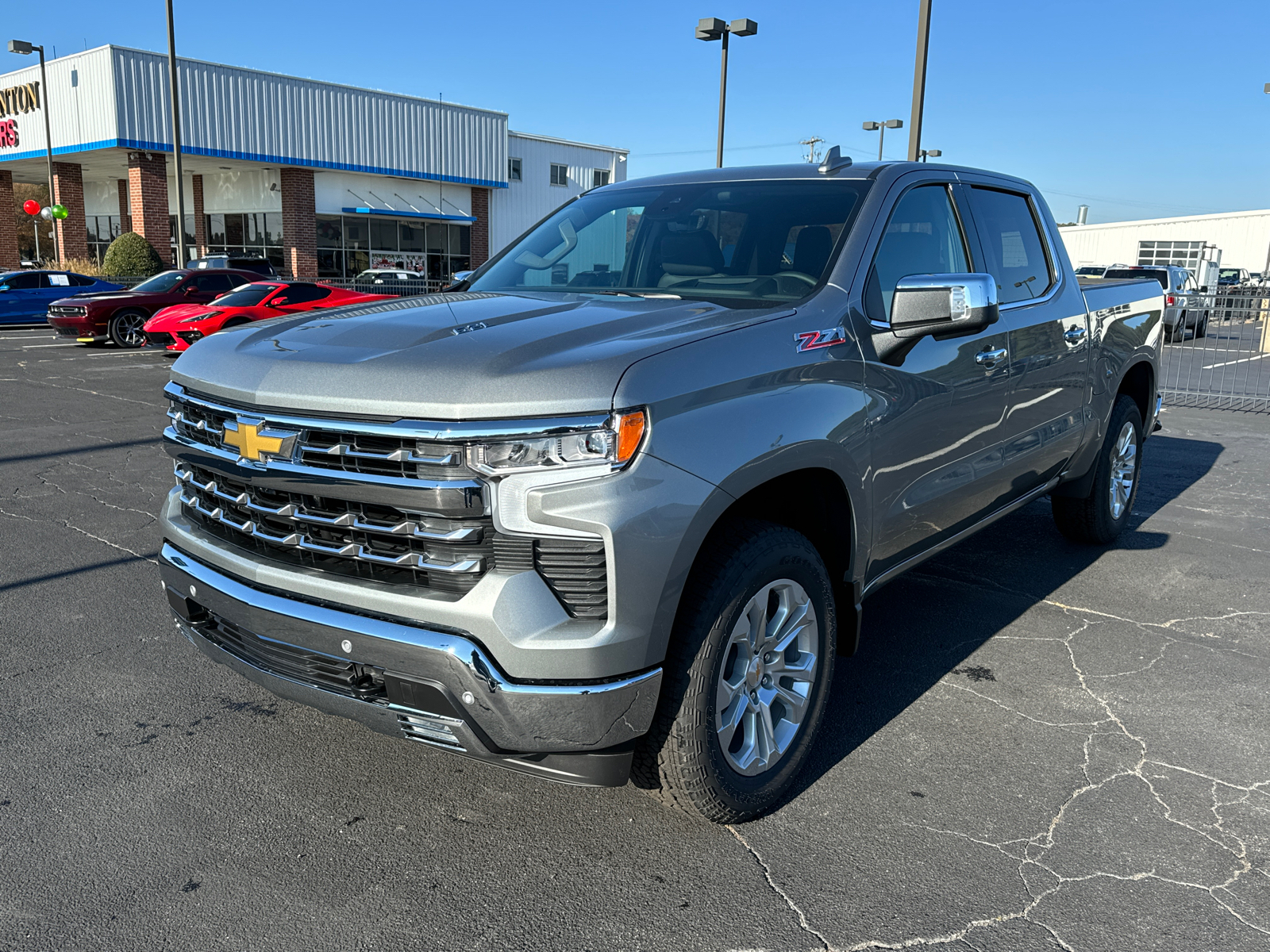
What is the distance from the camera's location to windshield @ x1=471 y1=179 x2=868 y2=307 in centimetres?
362

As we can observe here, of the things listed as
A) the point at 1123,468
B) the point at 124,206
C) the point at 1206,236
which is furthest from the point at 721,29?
the point at 1206,236

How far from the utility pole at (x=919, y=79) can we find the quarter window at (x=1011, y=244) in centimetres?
804

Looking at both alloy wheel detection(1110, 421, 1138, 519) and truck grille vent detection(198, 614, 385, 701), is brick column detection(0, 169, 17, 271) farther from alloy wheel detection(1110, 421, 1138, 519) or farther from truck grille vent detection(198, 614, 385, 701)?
truck grille vent detection(198, 614, 385, 701)

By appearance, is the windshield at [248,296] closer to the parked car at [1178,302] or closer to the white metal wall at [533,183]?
the parked car at [1178,302]

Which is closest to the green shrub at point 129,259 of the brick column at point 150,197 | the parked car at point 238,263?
the brick column at point 150,197

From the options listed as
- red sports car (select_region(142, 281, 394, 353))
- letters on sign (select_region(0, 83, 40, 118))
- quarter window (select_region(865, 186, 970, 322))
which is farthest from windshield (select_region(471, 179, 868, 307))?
letters on sign (select_region(0, 83, 40, 118))

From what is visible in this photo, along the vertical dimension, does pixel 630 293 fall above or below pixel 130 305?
above

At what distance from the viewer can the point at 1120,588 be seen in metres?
5.45

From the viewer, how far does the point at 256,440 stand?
110 inches

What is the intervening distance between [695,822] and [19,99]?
40296 mm

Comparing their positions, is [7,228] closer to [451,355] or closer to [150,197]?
[150,197]

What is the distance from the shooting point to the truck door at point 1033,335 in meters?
4.38

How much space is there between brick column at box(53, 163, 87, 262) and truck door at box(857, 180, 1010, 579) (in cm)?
3719

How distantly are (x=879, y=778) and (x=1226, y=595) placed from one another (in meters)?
3.10
